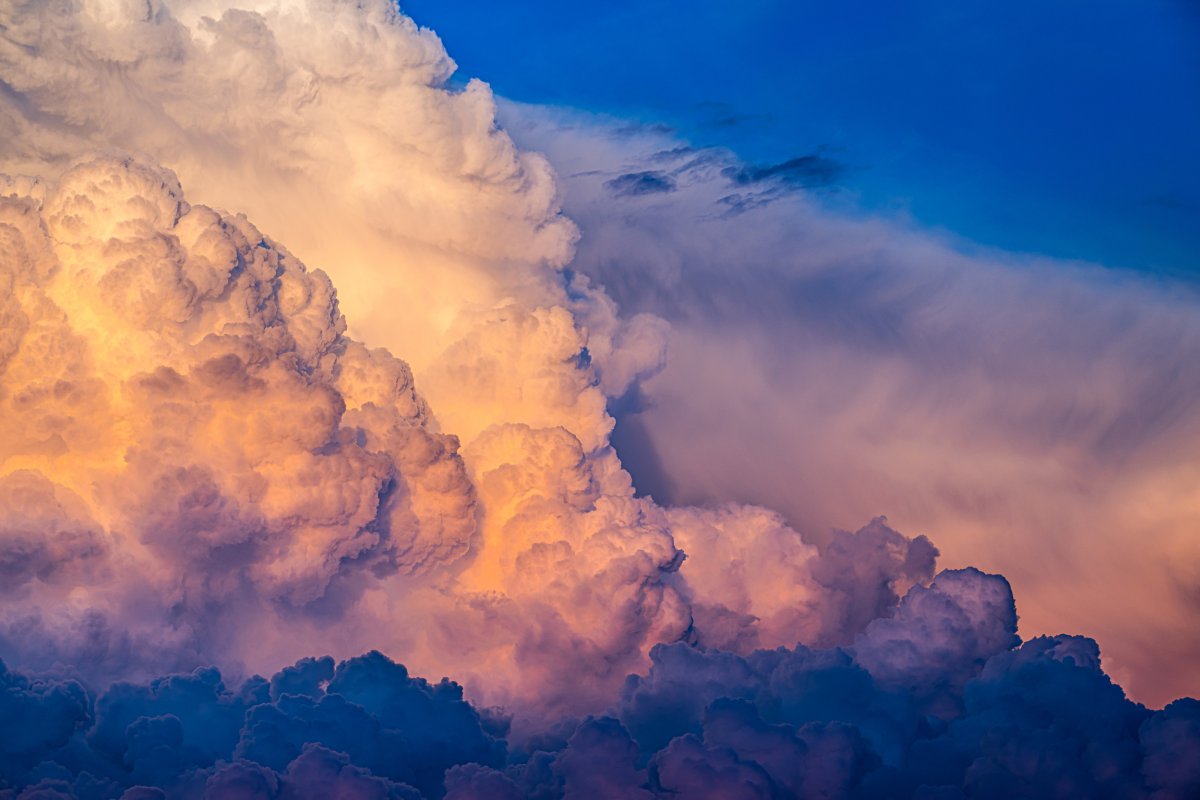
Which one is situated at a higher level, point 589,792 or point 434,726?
point 434,726

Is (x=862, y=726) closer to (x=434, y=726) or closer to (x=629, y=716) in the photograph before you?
(x=629, y=716)

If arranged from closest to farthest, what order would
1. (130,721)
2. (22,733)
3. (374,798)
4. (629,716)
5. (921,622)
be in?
(374,798), (22,733), (130,721), (629,716), (921,622)

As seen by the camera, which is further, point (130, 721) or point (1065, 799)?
point (130, 721)

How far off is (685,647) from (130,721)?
26009 millimetres

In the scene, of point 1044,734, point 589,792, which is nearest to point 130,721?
point 589,792

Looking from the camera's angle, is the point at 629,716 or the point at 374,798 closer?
the point at 374,798

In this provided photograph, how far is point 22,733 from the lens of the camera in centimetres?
5616

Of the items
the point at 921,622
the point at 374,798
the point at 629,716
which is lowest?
the point at 374,798

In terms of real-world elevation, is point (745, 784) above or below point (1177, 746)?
below

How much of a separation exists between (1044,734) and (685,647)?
698 inches

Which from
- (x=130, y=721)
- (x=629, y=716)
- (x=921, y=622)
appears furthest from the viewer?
(x=921, y=622)

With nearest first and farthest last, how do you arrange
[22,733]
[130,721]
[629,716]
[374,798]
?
1. [374,798]
2. [22,733]
3. [130,721]
4. [629,716]

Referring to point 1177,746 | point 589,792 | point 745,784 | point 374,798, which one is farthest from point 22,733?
point 1177,746

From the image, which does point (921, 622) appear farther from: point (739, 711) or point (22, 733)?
point (22, 733)
